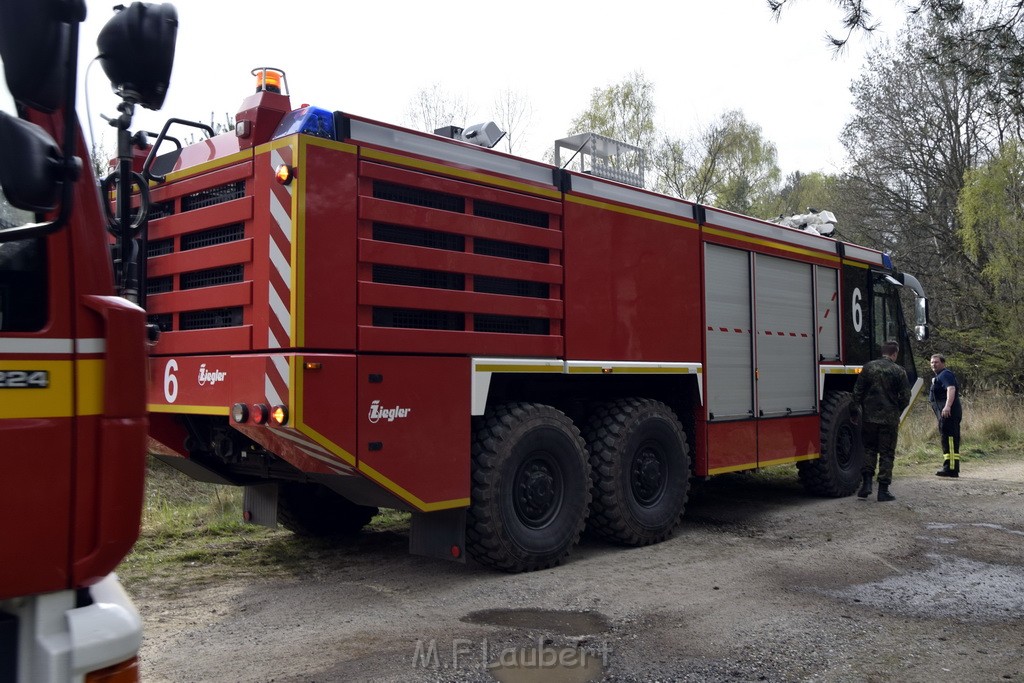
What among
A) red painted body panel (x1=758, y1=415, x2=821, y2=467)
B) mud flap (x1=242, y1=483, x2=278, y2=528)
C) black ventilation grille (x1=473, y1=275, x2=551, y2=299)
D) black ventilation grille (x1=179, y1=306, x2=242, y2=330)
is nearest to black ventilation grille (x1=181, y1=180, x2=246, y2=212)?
black ventilation grille (x1=179, y1=306, x2=242, y2=330)

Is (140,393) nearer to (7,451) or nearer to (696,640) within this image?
(7,451)

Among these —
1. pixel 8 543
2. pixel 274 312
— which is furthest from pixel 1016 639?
pixel 8 543

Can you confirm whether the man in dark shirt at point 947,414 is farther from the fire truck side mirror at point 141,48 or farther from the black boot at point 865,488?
the fire truck side mirror at point 141,48

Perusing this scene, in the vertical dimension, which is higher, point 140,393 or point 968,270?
point 968,270

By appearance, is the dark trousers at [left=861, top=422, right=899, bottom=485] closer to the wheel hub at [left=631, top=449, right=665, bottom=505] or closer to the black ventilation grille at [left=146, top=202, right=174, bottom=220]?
the wheel hub at [left=631, top=449, right=665, bottom=505]

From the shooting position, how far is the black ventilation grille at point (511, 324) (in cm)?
590

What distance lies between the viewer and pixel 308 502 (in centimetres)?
709

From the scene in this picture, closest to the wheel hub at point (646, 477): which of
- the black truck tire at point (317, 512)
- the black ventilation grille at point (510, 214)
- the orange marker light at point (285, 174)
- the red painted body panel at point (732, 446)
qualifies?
the red painted body panel at point (732, 446)

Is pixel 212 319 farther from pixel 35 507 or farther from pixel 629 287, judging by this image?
pixel 35 507

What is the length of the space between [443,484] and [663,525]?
8.28ft

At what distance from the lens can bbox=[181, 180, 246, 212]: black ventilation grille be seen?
17.1 ft

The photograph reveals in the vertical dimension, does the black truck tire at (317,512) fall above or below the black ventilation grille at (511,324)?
below

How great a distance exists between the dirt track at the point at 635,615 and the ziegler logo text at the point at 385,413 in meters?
1.17

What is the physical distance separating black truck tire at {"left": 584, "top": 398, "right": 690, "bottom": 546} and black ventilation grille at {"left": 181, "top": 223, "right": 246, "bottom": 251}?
10.4ft
